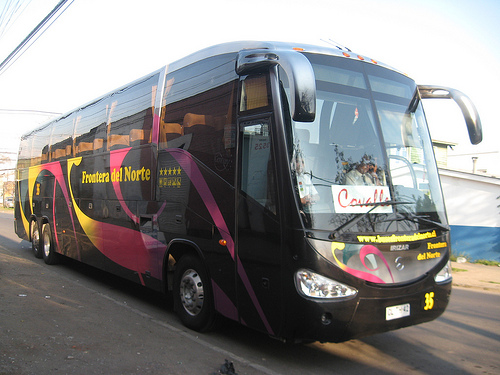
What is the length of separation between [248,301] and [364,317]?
127cm

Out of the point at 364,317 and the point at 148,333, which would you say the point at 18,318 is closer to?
the point at 148,333

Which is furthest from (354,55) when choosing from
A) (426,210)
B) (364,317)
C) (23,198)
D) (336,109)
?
(23,198)

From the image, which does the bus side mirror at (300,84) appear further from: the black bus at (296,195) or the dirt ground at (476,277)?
the dirt ground at (476,277)

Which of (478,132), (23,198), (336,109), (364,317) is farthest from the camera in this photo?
(23,198)

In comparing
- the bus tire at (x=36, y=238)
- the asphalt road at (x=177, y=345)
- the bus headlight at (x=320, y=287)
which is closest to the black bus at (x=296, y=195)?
the bus headlight at (x=320, y=287)

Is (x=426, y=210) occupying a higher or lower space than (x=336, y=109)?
lower

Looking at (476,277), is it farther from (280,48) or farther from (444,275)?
(280,48)

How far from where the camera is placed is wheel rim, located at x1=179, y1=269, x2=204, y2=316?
20.2 ft

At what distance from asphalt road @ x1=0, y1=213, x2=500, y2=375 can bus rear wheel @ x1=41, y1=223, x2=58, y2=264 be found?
378cm

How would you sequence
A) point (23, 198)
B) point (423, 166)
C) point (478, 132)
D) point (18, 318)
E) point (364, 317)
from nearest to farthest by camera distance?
point (364, 317) < point (423, 166) < point (478, 132) < point (18, 318) < point (23, 198)

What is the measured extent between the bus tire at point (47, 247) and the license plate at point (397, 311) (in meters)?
9.42

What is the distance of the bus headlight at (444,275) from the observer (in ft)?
17.2

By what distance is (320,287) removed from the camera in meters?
4.59

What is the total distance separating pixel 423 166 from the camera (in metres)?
5.57
